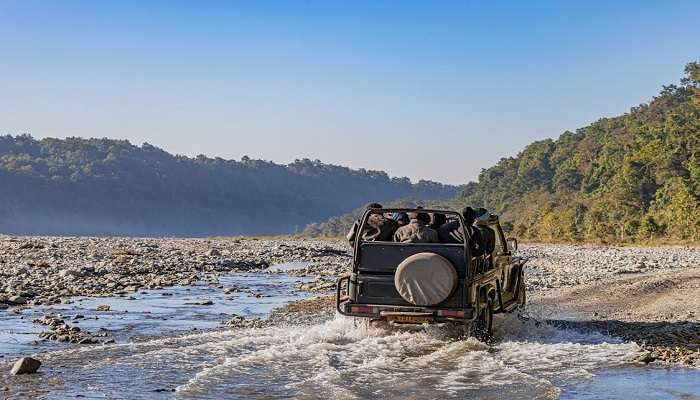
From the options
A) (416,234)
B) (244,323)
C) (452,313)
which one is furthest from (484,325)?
(244,323)

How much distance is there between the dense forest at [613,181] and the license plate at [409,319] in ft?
174

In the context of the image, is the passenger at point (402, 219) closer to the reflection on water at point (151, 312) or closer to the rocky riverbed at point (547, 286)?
the rocky riverbed at point (547, 286)

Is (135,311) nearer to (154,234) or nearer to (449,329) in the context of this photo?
(449,329)

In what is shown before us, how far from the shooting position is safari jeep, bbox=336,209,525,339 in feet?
42.7

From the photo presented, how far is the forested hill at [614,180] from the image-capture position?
71438mm

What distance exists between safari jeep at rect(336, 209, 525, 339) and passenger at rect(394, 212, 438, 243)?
0.28 meters

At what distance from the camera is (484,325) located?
45.7ft

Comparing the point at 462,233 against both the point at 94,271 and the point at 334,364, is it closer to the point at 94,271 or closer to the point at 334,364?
the point at 334,364

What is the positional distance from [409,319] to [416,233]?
1.44 meters

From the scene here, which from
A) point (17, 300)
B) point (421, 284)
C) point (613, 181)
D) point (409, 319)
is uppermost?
point (613, 181)

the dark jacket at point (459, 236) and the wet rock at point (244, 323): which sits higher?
the dark jacket at point (459, 236)

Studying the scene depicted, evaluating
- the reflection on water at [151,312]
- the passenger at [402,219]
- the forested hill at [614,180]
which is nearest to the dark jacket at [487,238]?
the passenger at [402,219]

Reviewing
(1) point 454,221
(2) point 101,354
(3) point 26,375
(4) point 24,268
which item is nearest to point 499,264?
(1) point 454,221

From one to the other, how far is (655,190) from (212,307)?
71.7 metres
